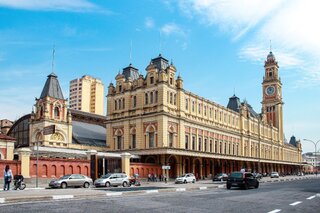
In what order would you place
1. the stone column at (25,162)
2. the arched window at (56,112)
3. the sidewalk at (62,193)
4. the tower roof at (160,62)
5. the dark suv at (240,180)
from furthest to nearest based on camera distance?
the arched window at (56,112), the tower roof at (160,62), the stone column at (25,162), the dark suv at (240,180), the sidewalk at (62,193)

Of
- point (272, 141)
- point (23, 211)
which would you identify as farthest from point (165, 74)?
point (272, 141)

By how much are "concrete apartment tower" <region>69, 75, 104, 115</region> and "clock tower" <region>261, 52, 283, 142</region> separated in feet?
282

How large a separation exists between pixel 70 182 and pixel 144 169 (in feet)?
68.2

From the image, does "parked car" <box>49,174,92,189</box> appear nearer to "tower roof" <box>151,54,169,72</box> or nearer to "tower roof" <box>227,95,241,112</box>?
"tower roof" <box>151,54,169,72</box>

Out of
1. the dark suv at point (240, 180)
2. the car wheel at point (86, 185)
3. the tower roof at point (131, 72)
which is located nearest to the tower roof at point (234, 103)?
the tower roof at point (131, 72)

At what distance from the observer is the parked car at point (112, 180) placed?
36575 mm

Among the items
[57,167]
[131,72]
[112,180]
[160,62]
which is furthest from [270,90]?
[112,180]

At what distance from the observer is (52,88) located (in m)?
62.8

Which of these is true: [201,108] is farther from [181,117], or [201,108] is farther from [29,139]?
[29,139]

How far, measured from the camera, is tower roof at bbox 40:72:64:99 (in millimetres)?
62000

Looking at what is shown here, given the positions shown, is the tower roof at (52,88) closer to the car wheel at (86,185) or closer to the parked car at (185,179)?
the parked car at (185,179)

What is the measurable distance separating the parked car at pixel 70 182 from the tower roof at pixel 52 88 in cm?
2904

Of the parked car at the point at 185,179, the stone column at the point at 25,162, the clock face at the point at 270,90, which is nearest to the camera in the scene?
the stone column at the point at 25,162

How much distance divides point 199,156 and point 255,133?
3308 centimetres
